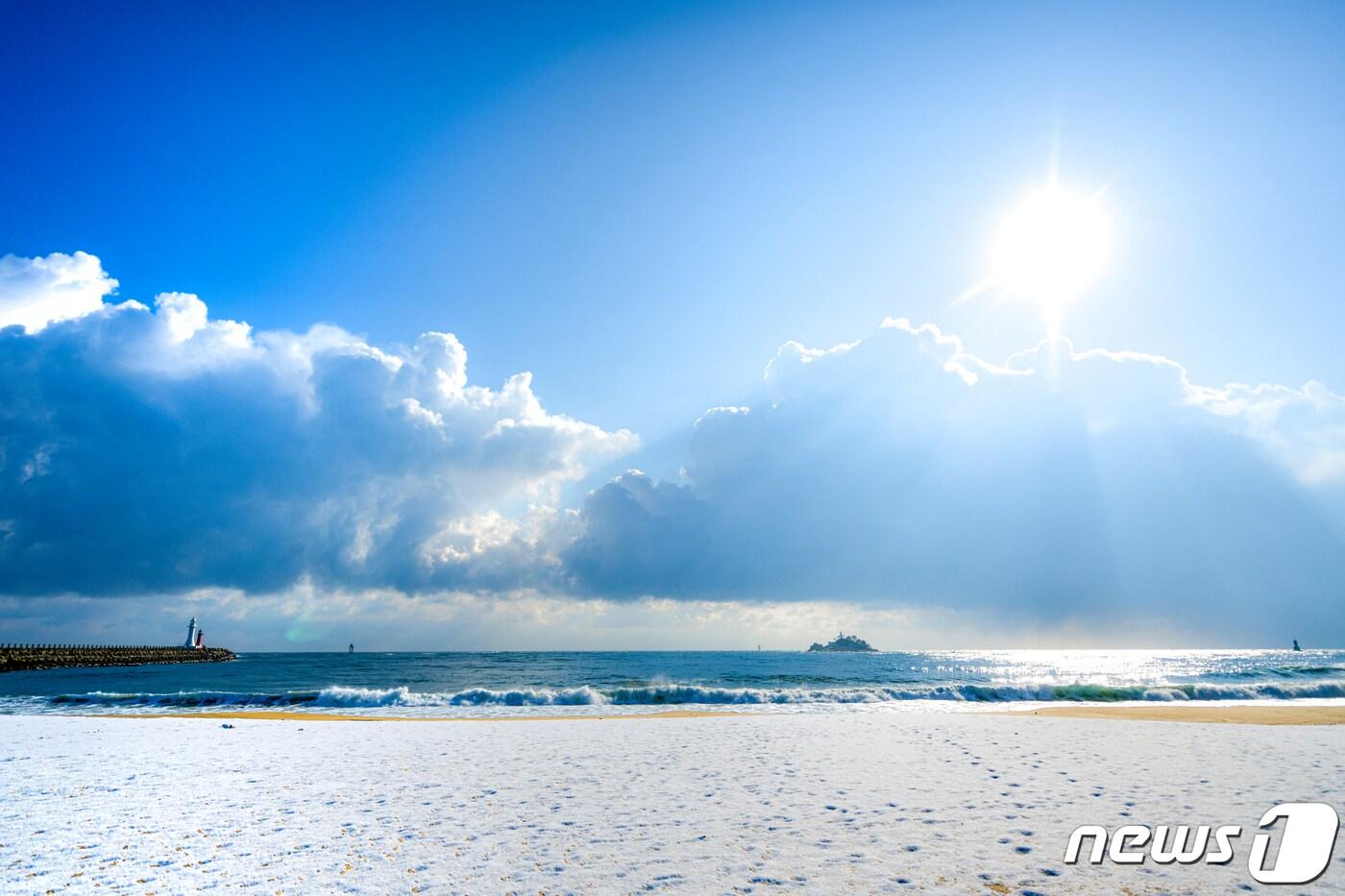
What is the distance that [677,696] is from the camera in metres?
42.4

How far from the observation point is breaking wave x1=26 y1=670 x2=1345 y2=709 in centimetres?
3928

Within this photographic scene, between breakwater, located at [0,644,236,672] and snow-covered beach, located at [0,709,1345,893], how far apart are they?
86.6 meters

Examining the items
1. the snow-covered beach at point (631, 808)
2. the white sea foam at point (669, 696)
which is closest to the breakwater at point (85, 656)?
the white sea foam at point (669, 696)

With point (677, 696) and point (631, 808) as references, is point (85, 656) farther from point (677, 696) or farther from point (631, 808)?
point (631, 808)

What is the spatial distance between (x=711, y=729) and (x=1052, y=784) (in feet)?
38.1

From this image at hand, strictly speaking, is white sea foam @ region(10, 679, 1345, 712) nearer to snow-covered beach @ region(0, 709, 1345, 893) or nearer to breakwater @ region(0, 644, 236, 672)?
snow-covered beach @ region(0, 709, 1345, 893)

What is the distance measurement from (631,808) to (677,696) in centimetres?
3276

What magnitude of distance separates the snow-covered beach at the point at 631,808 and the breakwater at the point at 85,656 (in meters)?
86.6

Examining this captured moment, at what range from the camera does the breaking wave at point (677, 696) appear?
3928 centimetres

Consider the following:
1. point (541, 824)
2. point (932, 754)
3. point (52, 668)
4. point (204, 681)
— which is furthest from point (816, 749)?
point (52, 668)

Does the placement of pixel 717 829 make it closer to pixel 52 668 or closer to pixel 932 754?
pixel 932 754

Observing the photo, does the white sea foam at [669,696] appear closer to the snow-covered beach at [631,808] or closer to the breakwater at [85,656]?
the snow-covered beach at [631,808]

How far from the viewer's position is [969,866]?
8.22 meters

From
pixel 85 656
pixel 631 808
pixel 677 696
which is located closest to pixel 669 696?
pixel 677 696
